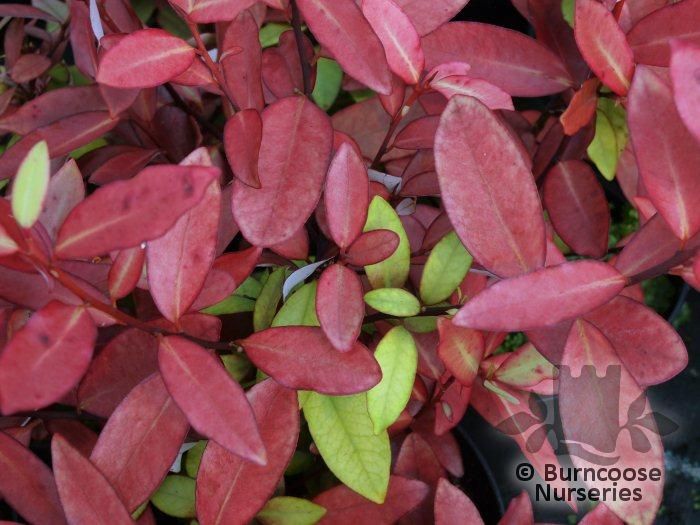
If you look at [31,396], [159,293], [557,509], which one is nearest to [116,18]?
[159,293]

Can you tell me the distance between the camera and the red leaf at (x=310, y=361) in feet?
1.75

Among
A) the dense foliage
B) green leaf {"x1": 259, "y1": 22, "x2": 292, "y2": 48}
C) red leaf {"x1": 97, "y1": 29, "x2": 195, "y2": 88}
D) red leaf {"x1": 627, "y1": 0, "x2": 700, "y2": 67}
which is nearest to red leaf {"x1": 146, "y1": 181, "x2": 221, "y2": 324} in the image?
the dense foliage

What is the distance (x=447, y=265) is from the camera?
0.64 m

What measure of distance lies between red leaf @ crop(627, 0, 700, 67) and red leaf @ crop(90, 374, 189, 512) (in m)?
0.56

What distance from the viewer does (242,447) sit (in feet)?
1.55

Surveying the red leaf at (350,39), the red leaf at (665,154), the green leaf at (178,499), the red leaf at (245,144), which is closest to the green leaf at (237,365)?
the green leaf at (178,499)

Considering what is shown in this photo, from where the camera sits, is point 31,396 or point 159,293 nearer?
point 31,396

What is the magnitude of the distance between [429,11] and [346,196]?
0.73 feet

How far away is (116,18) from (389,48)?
35 cm

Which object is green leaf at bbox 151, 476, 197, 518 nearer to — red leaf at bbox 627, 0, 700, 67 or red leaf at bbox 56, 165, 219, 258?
red leaf at bbox 56, 165, 219, 258

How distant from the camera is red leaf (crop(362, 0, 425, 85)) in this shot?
59 cm

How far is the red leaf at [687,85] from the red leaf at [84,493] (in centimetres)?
50

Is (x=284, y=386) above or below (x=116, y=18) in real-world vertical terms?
below

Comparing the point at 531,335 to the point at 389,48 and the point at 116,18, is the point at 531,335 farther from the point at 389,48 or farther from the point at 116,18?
the point at 116,18
